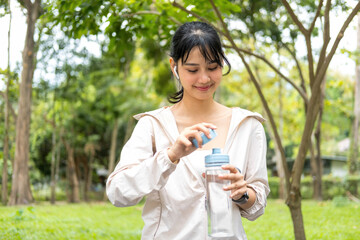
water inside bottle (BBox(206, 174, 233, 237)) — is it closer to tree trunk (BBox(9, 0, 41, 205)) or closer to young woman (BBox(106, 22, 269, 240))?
young woman (BBox(106, 22, 269, 240))

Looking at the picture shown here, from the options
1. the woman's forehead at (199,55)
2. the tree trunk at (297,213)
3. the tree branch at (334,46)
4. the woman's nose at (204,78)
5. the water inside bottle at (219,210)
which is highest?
the tree branch at (334,46)

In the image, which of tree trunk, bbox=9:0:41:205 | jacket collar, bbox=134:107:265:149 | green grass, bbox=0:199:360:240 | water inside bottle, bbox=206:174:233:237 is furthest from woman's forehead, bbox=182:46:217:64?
tree trunk, bbox=9:0:41:205

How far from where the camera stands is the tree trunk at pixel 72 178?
2144 centimetres

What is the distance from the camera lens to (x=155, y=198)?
169 centimetres

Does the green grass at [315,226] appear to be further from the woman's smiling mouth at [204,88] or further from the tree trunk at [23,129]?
the woman's smiling mouth at [204,88]

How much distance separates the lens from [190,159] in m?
1.71

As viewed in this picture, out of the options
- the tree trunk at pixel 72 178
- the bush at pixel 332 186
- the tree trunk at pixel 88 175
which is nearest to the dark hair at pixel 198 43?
the bush at pixel 332 186

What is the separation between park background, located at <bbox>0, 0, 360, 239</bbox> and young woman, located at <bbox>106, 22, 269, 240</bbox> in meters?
1.78

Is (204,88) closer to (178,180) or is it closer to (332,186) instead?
(178,180)

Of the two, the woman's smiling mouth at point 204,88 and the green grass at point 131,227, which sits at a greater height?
the woman's smiling mouth at point 204,88

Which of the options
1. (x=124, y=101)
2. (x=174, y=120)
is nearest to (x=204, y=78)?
(x=174, y=120)

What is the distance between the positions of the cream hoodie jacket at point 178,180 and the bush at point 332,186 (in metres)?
17.3

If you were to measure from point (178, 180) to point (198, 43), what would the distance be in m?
0.53

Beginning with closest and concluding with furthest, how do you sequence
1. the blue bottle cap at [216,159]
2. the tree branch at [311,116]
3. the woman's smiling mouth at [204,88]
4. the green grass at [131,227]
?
the blue bottle cap at [216,159], the woman's smiling mouth at [204,88], the tree branch at [311,116], the green grass at [131,227]
